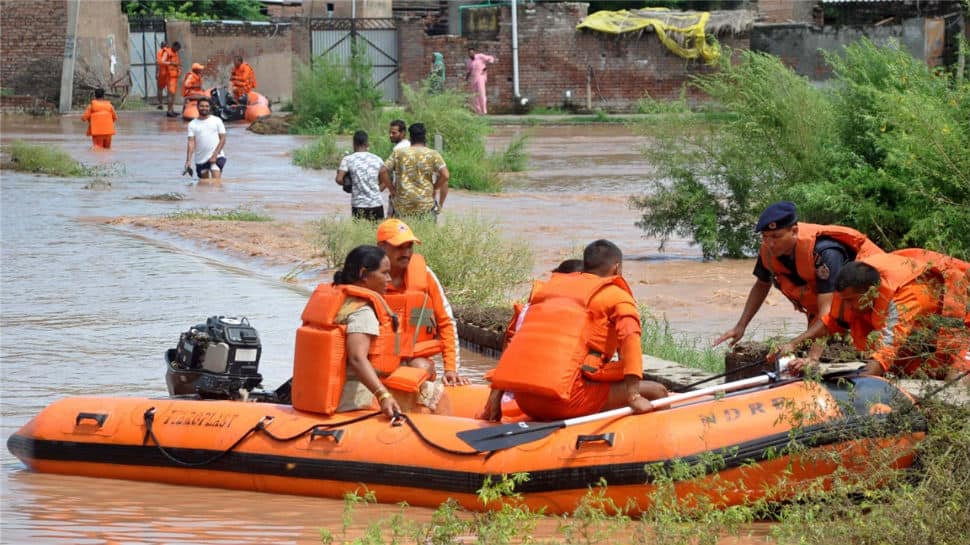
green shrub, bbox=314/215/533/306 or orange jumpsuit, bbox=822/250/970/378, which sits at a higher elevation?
orange jumpsuit, bbox=822/250/970/378

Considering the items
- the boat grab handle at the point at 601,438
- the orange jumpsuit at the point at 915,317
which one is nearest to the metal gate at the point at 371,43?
the orange jumpsuit at the point at 915,317

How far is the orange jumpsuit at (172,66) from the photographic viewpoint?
35.9 meters

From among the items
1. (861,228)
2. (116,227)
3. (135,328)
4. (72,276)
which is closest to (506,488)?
(135,328)

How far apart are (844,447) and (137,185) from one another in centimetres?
1662

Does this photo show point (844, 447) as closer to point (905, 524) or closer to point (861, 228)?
point (905, 524)

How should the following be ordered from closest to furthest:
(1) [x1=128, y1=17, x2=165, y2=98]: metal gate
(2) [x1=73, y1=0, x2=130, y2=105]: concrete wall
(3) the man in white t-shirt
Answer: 1. (3) the man in white t-shirt
2. (2) [x1=73, y1=0, x2=130, y2=105]: concrete wall
3. (1) [x1=128, y1=17, x2=165, y2=98]: metal gate

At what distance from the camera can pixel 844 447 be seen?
6.48 meters

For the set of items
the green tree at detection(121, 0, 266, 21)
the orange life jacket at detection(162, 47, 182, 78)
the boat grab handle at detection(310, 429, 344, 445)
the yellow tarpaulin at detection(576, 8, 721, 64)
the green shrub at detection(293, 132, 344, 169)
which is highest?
the green tree at detection(121, 0, 266, 21)

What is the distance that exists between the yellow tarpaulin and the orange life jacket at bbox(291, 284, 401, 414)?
101ft

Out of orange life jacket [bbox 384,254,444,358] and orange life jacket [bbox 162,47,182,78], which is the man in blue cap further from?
orange life jacket [bbox 162,47,182,78]

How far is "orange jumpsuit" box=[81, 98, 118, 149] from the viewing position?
2569cm

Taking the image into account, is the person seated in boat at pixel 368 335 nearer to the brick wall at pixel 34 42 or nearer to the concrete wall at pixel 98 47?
the concrete wall at pixel 98 47

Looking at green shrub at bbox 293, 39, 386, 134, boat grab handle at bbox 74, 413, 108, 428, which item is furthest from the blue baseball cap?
green shrub at bbox 293, 39, 386, 134

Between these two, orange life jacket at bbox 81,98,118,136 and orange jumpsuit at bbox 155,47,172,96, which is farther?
orange jumpsuit at bbox 155,47,172,96
